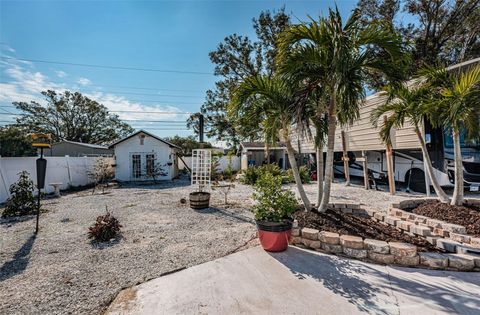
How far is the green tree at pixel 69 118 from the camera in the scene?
27.8m

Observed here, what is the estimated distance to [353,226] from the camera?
12.7ft

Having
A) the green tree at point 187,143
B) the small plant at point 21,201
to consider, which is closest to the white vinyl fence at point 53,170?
the small plant at point 21,201

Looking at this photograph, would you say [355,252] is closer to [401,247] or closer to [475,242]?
[401,247]

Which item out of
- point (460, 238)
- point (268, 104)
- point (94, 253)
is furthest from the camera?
point (268, 104)

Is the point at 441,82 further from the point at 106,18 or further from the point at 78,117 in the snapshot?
the point at 78,117

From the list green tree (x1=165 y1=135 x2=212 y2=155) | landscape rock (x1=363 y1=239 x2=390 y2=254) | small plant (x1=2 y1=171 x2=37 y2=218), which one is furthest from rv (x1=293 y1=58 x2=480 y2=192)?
green tree (x1=165 y1=135 x2=212 y2=155)

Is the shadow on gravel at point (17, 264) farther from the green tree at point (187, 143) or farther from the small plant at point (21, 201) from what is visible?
the green tree at point (187, 143)

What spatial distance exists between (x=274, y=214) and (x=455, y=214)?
333cm

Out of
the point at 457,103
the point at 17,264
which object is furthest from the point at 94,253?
the point at 457,103

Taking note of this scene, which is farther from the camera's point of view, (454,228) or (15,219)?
(15,219)

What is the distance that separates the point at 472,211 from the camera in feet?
13.6

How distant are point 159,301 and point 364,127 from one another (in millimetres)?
9796

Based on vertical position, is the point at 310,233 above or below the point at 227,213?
above

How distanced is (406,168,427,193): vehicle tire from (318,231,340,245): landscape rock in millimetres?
7893
